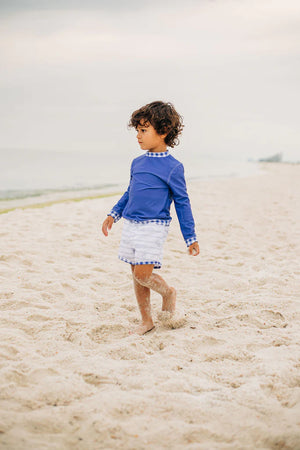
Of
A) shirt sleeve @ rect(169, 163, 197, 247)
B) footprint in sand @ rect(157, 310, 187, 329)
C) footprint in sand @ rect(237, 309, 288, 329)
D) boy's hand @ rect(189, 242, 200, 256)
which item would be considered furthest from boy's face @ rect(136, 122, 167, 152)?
footprint in sand @ rect(237, 309, 288, 329)

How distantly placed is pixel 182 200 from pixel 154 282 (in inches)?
25.9

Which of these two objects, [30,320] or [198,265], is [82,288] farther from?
[198,265]

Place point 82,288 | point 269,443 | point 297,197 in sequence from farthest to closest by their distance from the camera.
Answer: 1. point 297,197
2. point 82,288
3. point 269,443

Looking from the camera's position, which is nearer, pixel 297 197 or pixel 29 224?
pixel 29 224

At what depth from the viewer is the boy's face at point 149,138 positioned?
3.02 m

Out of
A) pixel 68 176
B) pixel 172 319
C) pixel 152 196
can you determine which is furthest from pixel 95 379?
pixel 68 176

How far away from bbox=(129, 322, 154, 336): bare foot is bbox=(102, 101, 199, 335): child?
349 mm

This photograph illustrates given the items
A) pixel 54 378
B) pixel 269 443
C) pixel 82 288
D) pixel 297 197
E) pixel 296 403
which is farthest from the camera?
pixel 297 197

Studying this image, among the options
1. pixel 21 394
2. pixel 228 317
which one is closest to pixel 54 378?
pixel 21 394

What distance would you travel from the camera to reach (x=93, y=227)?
7141 mm

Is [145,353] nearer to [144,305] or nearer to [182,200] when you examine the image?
[144,305]

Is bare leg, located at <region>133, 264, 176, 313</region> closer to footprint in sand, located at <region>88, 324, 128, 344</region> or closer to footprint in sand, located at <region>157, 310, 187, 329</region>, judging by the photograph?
footprint in sand, located at <region>157, 310, 187, 329</region>

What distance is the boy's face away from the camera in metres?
3.02

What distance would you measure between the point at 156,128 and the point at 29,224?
15.0 ft
